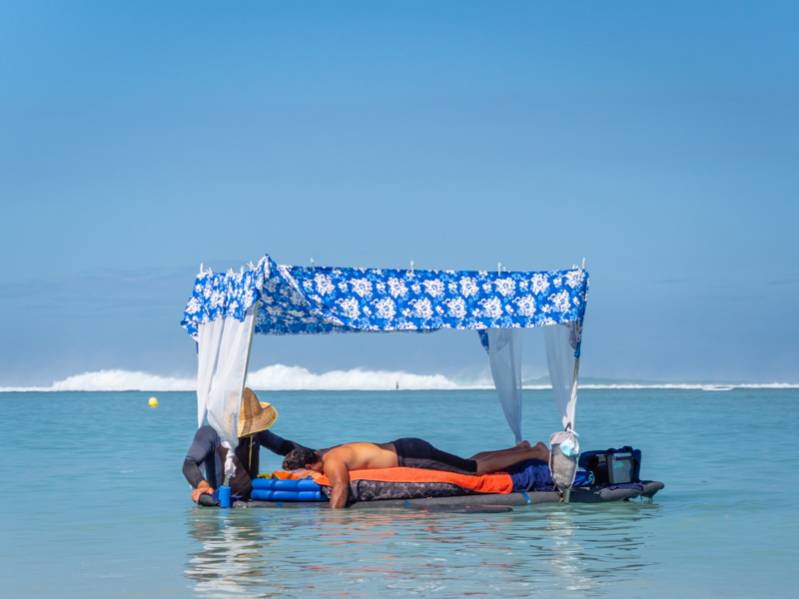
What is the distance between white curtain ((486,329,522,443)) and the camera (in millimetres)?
16562

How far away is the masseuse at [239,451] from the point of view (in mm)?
14234

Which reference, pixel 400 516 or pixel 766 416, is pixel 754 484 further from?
pixel 766 416

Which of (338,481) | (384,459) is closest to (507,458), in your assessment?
(384,459)

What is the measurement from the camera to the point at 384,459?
566 inches

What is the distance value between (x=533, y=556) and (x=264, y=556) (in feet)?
7.55

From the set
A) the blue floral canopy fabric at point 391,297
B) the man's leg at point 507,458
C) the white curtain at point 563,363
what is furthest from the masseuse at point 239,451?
the white curtain at point 563,363

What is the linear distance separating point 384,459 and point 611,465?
272cm

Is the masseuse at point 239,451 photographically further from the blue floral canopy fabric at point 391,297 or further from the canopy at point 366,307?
the blue floral canopy fabric at point 391,297

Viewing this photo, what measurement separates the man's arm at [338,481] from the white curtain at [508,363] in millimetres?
3128

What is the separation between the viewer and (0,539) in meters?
13.1

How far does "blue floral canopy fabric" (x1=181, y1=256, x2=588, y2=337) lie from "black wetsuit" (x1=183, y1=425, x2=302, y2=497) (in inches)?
54.0

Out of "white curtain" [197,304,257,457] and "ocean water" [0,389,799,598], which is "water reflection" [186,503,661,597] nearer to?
"ocean water" [0,389,799,598]

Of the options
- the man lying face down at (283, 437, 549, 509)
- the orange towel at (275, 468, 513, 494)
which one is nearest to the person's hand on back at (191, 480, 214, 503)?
the orange towel at (275, 468, 513, 494)

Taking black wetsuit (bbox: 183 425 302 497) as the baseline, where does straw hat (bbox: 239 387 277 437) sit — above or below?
above
